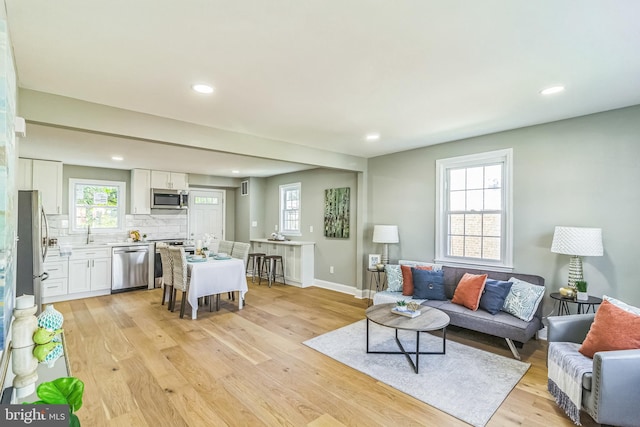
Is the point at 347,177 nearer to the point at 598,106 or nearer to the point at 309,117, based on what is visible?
the point at 309,117

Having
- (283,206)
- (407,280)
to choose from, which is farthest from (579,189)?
(283,206)

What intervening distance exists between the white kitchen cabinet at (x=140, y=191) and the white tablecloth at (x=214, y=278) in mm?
2761

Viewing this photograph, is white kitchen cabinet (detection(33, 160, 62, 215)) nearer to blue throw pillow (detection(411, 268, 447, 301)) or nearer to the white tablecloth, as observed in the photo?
the white tablecloth

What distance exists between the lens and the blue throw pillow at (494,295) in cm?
328

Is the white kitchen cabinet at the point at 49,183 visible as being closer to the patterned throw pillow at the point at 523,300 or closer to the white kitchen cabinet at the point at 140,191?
the white kitchen cabinet at the point at 140,191

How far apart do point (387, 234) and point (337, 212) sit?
1.41m

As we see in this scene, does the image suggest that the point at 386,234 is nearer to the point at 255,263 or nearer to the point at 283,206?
the point at 283,206

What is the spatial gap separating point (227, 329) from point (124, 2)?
335 cm

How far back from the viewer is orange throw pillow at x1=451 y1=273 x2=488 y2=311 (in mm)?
3389

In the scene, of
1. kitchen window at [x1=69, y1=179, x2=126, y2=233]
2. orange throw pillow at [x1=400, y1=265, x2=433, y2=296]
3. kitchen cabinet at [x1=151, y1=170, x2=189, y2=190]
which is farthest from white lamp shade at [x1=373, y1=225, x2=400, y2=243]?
kitchen window at [x1=69, y1=179, x2=126, y2=233]

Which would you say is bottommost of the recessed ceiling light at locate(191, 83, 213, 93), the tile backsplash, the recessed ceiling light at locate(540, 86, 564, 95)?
the tile backsplash

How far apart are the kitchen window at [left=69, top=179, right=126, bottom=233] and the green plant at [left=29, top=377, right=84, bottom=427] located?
623 centimetres

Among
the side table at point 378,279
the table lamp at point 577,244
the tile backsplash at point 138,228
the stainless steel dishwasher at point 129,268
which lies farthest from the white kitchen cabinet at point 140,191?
the table lamp at point 577,244

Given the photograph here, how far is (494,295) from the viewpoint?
3.31 m
